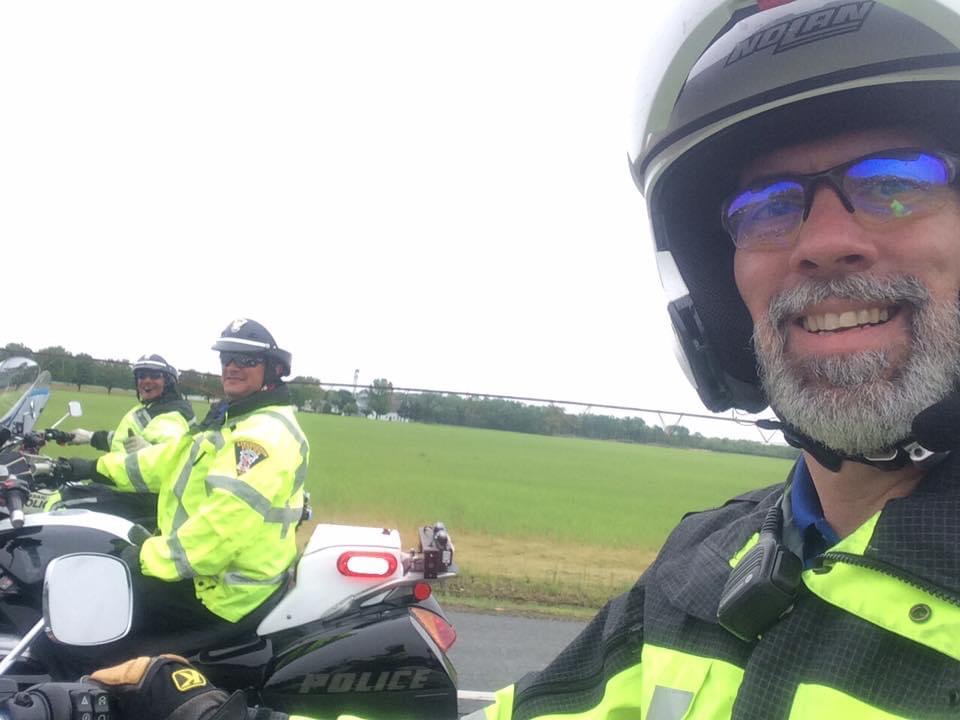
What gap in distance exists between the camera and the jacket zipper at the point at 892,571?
0.92m

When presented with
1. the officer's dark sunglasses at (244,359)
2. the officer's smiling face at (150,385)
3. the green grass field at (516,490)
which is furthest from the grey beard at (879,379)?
the officer's smiling face at (150,385)

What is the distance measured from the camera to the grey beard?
3.57 ft

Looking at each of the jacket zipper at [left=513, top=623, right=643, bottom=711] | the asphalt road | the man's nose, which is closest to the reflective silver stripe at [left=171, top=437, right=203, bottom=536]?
the asphalt road

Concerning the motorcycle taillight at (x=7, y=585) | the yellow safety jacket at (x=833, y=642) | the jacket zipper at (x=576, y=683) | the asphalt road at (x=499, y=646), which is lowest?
the asphalt road at (x=499, y=646)

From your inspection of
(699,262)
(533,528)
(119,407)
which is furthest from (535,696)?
(119,407)

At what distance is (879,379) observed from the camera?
111 centimetres

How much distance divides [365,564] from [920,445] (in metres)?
2.36

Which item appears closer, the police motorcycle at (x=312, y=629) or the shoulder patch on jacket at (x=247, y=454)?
the police motorcycle at (x=312, y=629)

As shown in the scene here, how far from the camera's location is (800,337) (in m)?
1.23

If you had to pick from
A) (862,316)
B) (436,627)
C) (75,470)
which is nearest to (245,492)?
(436,627)

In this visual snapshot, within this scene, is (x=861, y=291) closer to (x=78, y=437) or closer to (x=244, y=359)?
(x=244, y=359)

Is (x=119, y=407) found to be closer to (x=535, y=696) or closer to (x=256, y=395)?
(x=256, y=395)

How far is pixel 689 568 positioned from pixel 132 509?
488 cm

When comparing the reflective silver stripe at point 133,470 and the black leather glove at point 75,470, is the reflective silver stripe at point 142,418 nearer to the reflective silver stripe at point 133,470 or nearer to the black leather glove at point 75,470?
the black leather glove at point 75,470
